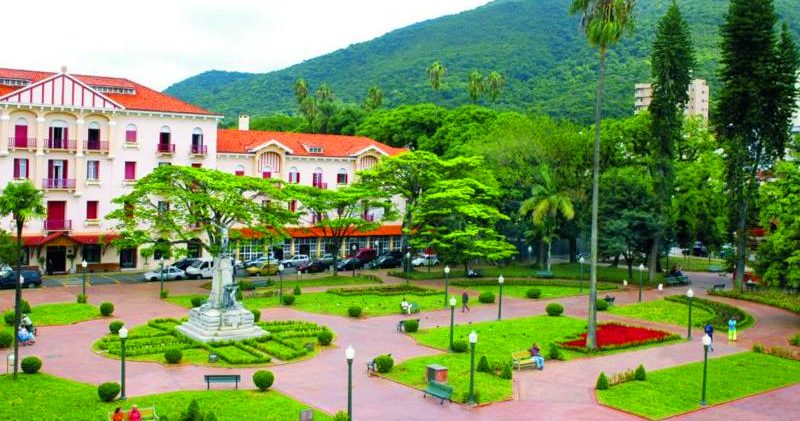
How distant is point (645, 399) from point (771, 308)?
2768 cm

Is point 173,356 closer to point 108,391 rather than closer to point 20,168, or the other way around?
point 108,391

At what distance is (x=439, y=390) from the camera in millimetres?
25531

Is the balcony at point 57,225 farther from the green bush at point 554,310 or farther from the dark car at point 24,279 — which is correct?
the green bush at point 554,310

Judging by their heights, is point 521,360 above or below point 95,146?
below

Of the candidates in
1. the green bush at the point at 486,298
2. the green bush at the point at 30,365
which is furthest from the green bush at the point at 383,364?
the green bush at the point at 486,298

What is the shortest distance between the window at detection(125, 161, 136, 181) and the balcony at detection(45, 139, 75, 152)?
4487mm

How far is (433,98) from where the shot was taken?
129 m

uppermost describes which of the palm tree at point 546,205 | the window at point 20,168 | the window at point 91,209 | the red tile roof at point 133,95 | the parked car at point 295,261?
the red tile roof at point 133,95

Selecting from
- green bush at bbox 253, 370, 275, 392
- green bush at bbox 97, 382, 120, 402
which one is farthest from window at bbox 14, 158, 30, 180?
green bush at bbox 253, 370, 275, 392

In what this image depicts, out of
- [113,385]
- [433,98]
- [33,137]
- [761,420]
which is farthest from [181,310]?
[433,98]

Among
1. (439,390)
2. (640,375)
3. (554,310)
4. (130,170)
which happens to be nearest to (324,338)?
(439,390)

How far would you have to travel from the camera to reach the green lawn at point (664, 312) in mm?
43594

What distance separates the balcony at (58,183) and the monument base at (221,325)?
2847 cm

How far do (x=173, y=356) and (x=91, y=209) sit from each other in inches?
1379
